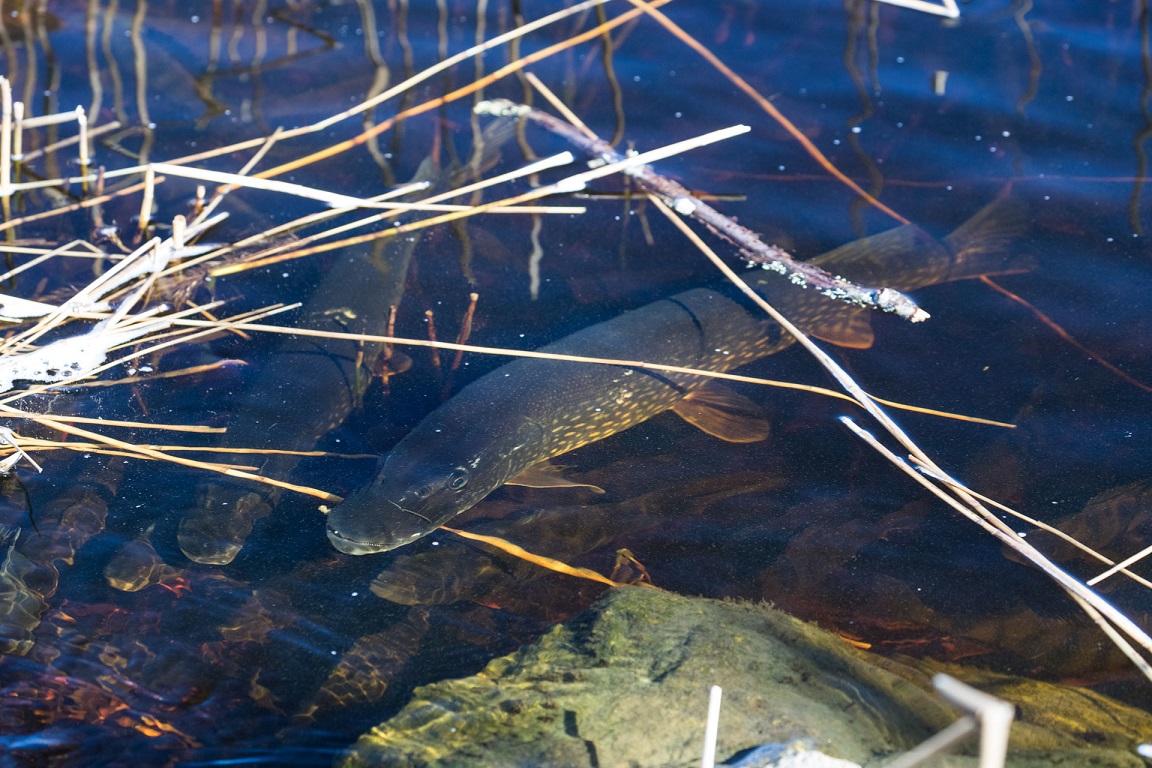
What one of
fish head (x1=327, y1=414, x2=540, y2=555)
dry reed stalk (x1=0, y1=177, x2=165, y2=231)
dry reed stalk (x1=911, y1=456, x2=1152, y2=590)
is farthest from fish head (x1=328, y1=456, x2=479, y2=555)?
dry reed stalk (x1=0, y1=177, x2=165, y2=231)

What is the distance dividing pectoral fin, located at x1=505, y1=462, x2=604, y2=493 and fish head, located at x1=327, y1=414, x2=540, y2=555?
0.05 m

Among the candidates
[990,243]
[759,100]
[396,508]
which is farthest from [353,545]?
[759,100]

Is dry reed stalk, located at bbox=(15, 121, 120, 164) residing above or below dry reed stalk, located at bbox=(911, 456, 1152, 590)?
above

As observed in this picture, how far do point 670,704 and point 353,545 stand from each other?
1154mm

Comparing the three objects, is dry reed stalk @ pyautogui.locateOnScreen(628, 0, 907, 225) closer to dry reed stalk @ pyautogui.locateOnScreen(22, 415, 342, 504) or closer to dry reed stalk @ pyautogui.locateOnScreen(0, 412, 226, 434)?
dry reed stalk @ pyautogui.locateOnScreen(22, 415, 342, 504)

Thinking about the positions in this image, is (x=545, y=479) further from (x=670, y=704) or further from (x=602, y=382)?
(x=670, y=704)

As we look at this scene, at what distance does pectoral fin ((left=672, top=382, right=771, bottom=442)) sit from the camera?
3.47 metres

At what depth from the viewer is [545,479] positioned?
11.0 ft

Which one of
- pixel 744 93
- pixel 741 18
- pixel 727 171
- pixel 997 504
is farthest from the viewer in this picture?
pixel 741 18

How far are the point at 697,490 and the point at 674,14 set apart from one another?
431 cm

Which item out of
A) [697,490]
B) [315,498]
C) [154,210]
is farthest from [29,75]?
[697,490]

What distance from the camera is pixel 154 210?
4508 millimetres

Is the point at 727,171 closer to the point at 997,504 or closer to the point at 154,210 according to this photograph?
the point at 997,504

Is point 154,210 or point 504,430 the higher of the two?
point 154,210
